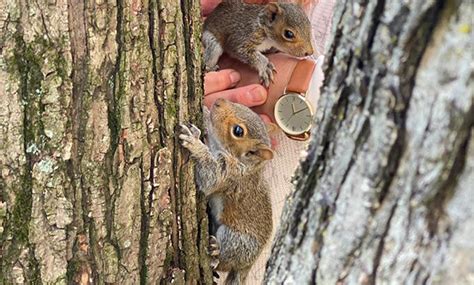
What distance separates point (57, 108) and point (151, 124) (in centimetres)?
22

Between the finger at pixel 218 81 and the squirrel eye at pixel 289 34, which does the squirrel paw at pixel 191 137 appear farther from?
the squirrel eye at pixel 289 34

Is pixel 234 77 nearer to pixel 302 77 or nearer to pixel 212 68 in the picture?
pixel 212 68

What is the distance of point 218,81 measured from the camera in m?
2.44

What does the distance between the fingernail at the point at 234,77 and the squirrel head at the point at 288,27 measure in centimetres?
30

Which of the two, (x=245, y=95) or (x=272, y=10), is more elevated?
(x=272, y=10)

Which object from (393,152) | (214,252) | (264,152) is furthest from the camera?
(264,152)

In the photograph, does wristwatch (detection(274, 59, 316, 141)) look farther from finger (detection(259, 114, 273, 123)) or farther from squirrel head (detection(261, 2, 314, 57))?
squirrel head (detection(261, 2, 314, 57))

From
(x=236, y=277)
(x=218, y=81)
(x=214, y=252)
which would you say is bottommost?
(x=236, y=277)

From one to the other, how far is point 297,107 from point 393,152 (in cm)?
151

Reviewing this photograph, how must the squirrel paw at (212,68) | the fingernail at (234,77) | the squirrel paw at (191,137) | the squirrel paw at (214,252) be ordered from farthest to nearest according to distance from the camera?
the squirrel paw at (212,68), the fingernail at (234,77), the squirrel paw at (214,252), the squirrel paw at (191,137)

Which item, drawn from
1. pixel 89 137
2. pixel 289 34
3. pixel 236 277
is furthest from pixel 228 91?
pixel 89 137

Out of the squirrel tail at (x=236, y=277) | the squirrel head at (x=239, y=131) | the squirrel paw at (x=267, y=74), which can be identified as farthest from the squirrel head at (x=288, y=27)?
the squirrel tail at (x=236, y=277)

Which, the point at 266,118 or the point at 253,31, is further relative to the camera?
the point at 253,31

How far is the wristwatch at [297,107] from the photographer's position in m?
2.30
